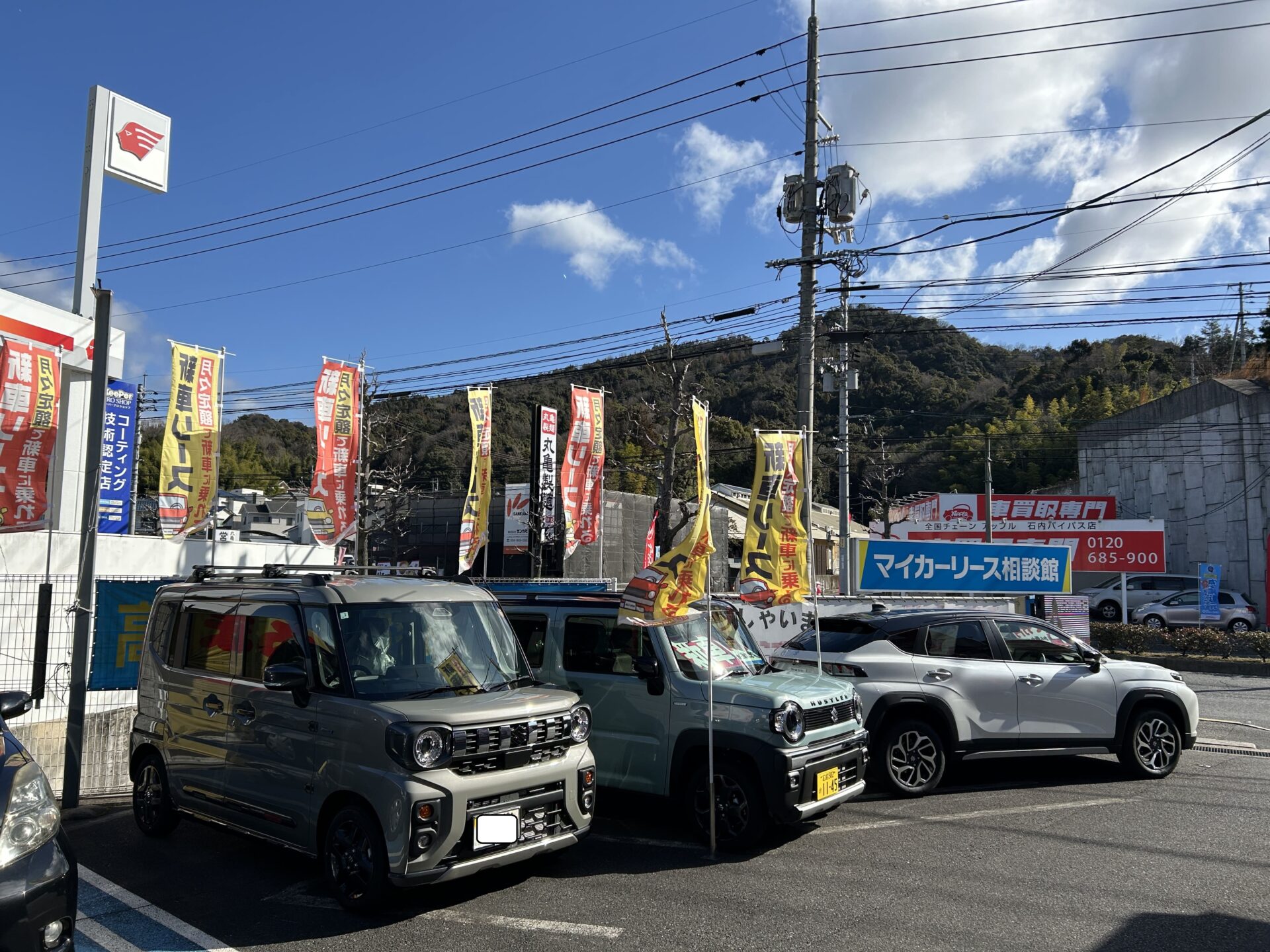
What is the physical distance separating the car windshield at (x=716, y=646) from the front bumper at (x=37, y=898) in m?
4.27

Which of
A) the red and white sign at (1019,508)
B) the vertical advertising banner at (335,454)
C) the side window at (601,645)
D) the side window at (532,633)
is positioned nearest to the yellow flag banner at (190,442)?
the vertical advertising banner at (335,454)

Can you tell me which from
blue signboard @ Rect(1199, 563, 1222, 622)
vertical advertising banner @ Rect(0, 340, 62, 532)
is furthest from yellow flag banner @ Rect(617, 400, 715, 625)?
blue signboard @ Rect(1199, 563, 1222, 622)

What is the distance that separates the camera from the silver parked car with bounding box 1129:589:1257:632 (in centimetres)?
2648

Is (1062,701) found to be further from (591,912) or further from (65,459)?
(65,459)

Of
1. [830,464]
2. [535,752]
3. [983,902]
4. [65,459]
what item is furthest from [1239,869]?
[830,464]

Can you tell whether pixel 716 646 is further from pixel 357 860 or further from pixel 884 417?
pixel 884 417

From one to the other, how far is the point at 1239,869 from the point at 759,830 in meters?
3.26

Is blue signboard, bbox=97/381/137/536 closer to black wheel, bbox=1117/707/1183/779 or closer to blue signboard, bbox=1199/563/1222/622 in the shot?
black wheel, bbox=1117/707/1183/779

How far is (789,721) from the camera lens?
254 inches

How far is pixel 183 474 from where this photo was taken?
15289 mm

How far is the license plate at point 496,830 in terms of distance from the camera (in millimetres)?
5137

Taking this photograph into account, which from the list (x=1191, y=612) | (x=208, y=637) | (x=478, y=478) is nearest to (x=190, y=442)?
(x=478, y=478)

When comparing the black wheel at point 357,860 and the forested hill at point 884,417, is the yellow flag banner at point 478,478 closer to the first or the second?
the black wheel at point 357,860

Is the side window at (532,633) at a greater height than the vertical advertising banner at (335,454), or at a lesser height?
lesser
